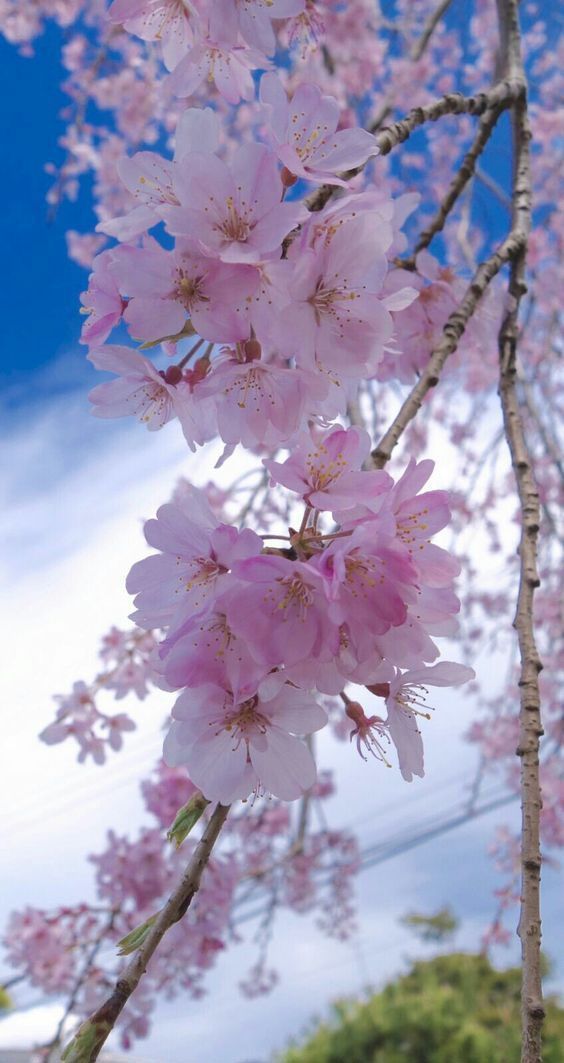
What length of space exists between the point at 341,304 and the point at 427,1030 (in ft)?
21.8

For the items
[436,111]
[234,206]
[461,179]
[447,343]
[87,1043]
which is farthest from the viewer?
[461,179]

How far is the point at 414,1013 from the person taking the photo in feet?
19.9

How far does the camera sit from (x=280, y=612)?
0.57 m

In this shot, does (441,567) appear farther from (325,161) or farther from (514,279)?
(514,279)

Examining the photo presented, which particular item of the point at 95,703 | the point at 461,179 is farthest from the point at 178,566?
the point at 95,703

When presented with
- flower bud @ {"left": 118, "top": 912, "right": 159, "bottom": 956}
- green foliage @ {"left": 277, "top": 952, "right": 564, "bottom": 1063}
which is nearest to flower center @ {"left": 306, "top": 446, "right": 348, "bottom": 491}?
flower bud @ {"left": 118, "top": 912, "right": 159, "bottom": 956}

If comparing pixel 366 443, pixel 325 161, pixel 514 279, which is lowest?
pixel 366 443

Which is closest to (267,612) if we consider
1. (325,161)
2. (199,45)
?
(325,161)

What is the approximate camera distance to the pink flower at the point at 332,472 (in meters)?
0.65

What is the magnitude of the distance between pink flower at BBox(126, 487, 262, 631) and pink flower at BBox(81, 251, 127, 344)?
0.16 m

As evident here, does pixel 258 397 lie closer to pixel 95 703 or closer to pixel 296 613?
pixel 296 613

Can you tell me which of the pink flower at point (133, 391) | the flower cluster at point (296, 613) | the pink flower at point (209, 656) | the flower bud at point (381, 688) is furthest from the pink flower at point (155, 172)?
the flower bud at point (381, 688)

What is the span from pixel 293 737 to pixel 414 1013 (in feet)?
21.4

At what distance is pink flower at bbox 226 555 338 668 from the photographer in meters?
0.57
